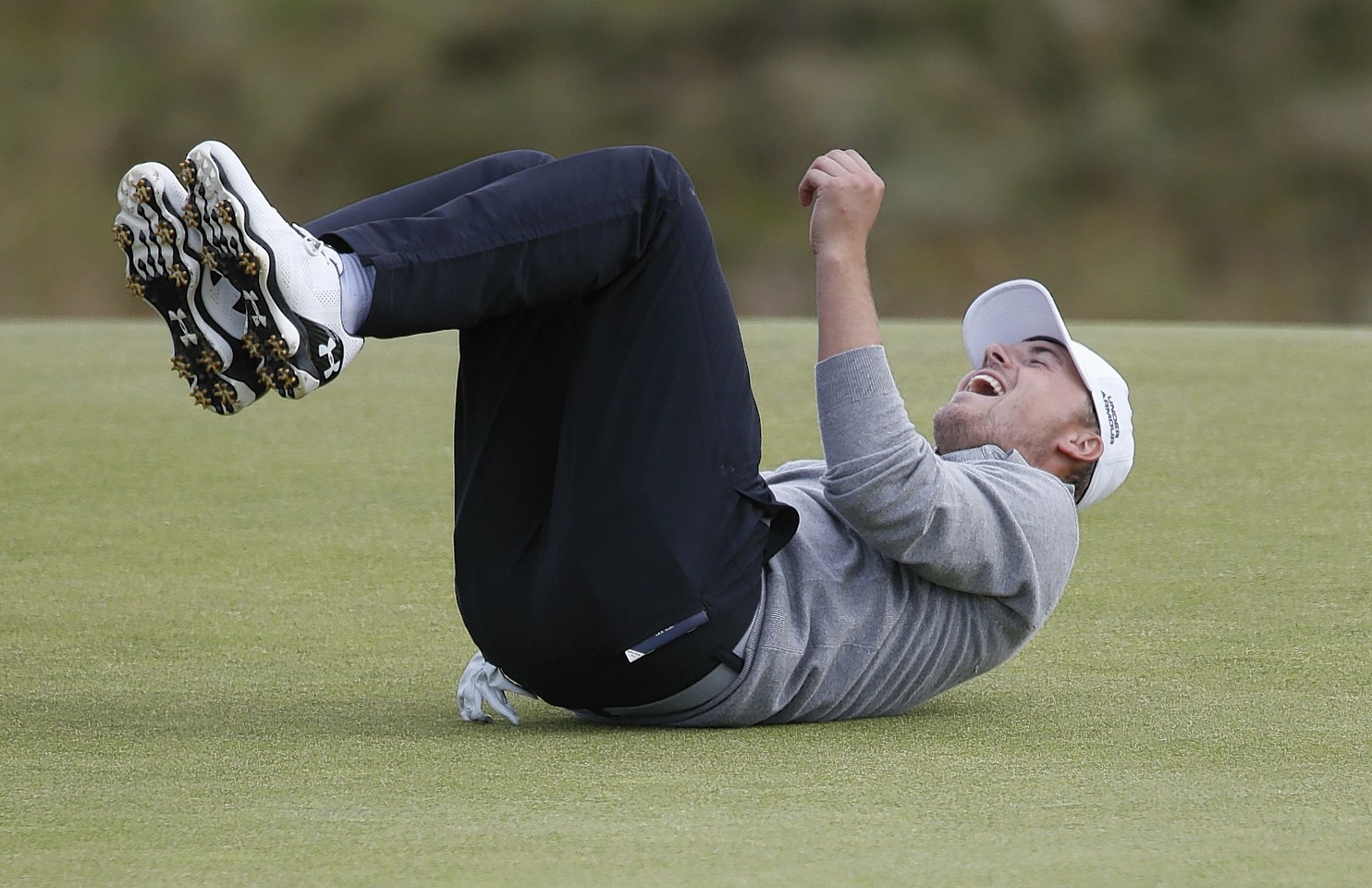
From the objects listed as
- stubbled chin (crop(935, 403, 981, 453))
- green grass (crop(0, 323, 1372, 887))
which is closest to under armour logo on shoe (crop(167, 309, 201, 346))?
green grass (crop(0, 323, 1372, 887))

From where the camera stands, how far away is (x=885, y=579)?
1.53 m

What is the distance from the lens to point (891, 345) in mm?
4031

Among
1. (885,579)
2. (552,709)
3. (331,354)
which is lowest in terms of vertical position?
(552,709)

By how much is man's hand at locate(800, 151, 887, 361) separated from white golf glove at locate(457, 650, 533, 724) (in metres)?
0.41

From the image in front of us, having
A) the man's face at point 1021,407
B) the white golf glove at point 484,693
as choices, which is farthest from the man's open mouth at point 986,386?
the white golf glove at point 484,693

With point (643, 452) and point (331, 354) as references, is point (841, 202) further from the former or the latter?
point (331, 354)

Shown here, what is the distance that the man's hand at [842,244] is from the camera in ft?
4.71

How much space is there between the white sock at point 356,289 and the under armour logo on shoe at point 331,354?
13 mm

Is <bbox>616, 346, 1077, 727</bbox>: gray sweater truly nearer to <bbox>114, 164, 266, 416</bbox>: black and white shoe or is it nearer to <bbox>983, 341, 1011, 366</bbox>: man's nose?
<bbox>983, 341, 1011, 366</bbox>: man's nose

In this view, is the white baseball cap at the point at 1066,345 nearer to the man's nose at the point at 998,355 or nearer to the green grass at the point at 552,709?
the man's nose at the point at 998,355

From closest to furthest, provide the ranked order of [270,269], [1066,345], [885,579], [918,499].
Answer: [270,269] → [918,499] → [885,579] → [1066,345]

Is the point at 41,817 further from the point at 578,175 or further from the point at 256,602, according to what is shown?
the point at 256,602

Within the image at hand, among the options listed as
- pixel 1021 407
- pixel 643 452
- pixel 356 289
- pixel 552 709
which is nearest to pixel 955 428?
pixel 1021 407

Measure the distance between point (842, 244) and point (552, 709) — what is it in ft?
1.78
